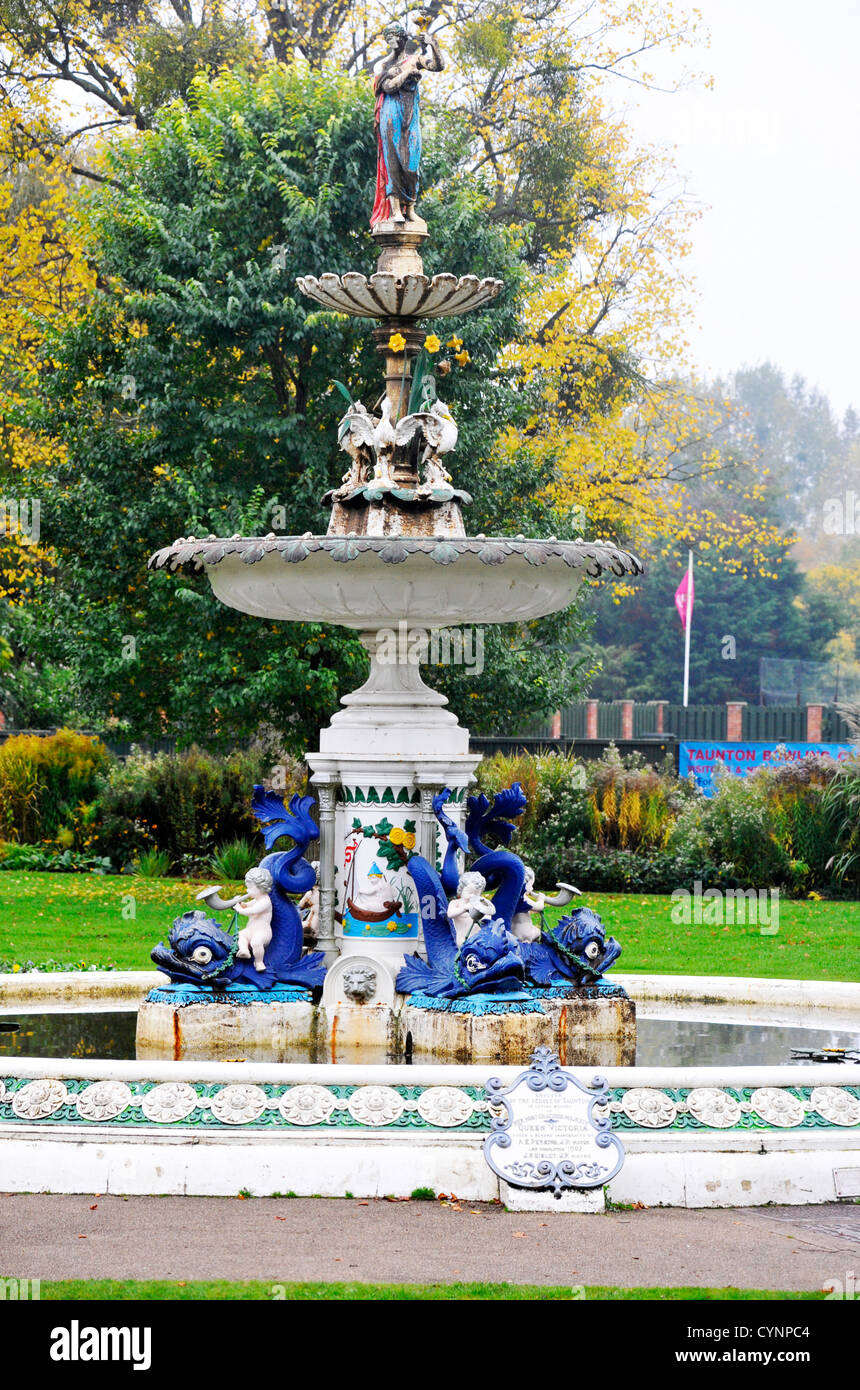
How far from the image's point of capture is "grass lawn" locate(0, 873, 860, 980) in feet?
46.8

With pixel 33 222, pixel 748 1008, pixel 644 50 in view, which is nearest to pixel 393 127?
pixel 748 1008

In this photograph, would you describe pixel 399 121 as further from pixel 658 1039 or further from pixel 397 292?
pixel 658 1039

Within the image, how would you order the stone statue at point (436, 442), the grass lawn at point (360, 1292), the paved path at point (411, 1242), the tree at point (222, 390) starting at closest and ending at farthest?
the grass lawn at point (360, 1292) < the paved path at point (411, 1242) < the stone statue at point (436, 442) < the tree at point (222, 390)

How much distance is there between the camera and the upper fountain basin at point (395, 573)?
8.68 meters

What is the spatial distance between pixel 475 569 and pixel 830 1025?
12.3ft

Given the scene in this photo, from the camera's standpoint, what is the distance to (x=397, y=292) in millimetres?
10297

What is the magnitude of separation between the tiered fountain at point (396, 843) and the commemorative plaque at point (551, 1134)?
4.58 feet

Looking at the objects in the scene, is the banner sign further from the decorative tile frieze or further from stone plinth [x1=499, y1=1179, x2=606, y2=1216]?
stone plinth [x1=499, y1=1179, x2=606, y2=1216]

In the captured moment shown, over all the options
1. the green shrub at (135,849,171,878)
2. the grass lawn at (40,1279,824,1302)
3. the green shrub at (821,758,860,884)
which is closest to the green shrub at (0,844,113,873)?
the green shrub at (135,849,171,878)

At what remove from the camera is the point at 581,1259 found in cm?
595

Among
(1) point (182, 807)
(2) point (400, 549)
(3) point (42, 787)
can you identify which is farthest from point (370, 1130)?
(3) point (42, 787)

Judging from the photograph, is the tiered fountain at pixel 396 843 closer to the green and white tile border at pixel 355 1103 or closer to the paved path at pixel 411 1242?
the green and white tile border at pixel 355 1103

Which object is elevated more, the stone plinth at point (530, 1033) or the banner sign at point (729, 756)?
→ the banner sign at point (729, 756)

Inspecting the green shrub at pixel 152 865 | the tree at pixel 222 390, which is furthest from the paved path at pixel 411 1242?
the green shrub at pixel 152 865
